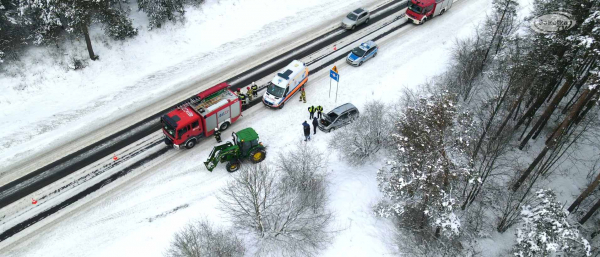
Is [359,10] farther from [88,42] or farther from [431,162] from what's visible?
[88,42]

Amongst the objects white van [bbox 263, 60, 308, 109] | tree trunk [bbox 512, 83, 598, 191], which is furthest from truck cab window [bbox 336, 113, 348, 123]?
tree trunk [bbox 512, 83, 598, 191]

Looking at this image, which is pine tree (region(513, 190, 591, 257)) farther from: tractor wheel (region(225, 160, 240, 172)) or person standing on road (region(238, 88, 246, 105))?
person standing on road (region(238, 88, 246, 105))

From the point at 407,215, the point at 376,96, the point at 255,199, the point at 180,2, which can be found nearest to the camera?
the point at 255,199

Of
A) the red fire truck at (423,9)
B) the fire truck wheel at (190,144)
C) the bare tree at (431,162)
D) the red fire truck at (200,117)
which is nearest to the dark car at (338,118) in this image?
the red fire truck at (200,117)

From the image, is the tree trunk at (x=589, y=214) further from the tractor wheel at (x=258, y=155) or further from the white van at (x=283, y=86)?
the white van at (x=283, y=86)

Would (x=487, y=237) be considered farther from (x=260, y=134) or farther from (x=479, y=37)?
(x=479, y=37)

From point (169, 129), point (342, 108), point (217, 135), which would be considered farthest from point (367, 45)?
point (169, 129)

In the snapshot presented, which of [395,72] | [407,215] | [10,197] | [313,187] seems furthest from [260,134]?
[10,197]
